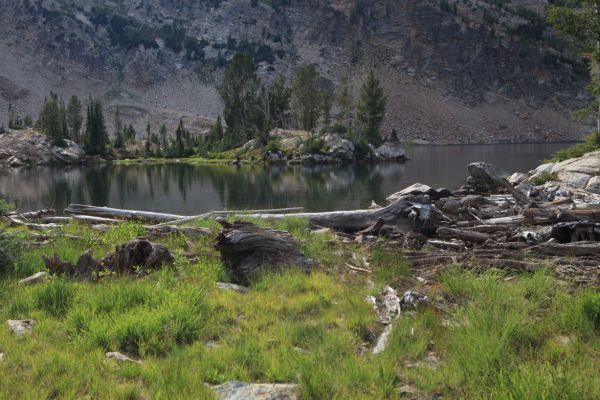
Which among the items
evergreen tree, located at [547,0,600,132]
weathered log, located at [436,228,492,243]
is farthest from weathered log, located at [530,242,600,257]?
evergreen tree, located at [547,0,600,132]

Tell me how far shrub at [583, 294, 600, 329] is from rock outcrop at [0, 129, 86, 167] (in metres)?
124

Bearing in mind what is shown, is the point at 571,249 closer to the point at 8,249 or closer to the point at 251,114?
the point at 8,249

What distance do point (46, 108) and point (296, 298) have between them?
147078 millimetres

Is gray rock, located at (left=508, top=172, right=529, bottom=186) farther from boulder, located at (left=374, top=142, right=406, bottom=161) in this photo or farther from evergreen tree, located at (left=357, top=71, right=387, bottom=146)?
evergreen tree, located at (left=357, top=71, right=387, bottom=146)

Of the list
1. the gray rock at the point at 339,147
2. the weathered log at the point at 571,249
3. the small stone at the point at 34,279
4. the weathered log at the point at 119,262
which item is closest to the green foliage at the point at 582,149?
the weathered log at the point at 571,249

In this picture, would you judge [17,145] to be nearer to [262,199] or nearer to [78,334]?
[262,199]

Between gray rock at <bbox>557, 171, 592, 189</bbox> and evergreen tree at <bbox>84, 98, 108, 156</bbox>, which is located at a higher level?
evergreen tree at <bbox>84, 98, 108, 156</bbox>

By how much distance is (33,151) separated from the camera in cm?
11731

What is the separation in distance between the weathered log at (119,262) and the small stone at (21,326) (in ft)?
6.61

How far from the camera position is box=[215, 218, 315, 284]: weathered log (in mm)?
10212

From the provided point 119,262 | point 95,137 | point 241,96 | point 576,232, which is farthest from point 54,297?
point 95,137

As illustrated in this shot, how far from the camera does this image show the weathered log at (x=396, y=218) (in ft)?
47.4

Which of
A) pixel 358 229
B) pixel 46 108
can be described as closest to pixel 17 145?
pixel 46 108

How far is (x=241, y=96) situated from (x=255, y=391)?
135 m
